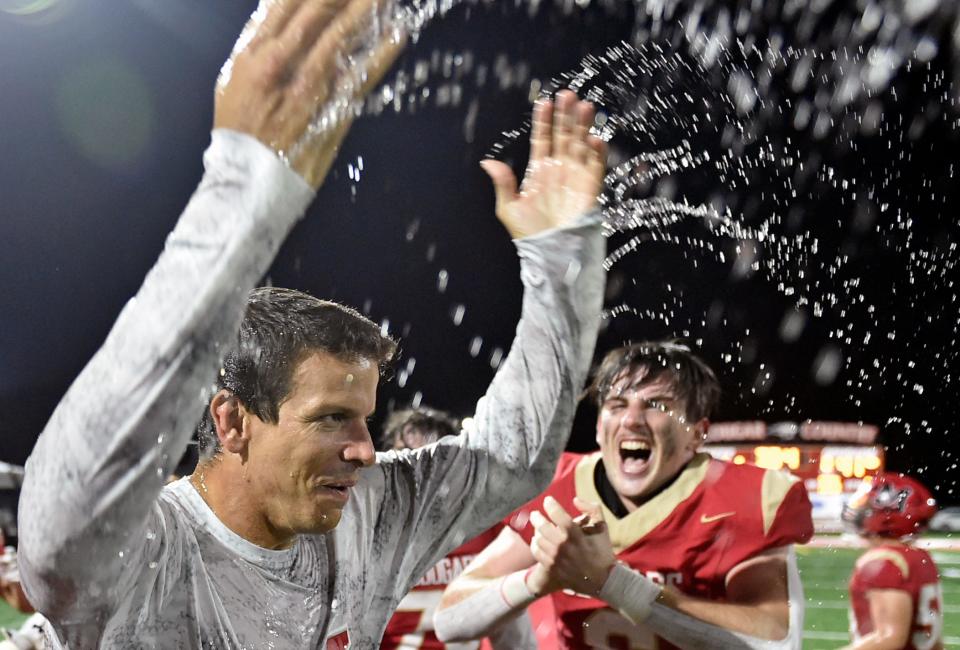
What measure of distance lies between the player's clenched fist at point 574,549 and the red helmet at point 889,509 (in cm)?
235

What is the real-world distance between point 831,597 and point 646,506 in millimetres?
12162

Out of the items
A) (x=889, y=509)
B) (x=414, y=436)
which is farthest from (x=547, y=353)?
(x=414, y=436)

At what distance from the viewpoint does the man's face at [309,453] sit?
1.93 meters

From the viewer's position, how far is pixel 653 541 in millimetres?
3828

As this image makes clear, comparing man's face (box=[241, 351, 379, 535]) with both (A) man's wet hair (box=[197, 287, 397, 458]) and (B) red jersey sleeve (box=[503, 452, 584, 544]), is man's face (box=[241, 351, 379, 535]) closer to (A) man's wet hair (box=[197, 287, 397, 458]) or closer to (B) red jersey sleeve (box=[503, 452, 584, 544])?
(A) man's wet hair (box=[197, 287, 397, 458])

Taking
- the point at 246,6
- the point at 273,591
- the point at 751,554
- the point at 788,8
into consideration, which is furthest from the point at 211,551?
the point at 246,6

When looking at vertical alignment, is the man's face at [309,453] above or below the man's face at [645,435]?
below

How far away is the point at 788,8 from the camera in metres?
12.4

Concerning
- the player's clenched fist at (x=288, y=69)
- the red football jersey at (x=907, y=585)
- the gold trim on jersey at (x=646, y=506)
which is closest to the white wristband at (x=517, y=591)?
the gold trim on jersey at (x=646, y=506)

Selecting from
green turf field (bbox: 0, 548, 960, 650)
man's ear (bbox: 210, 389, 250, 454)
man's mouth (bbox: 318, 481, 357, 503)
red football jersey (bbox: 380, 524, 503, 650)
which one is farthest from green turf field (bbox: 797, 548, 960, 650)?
man's ear (bbox: 210, 389, 250, 454)

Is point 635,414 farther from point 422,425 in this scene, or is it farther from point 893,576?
point 422,425

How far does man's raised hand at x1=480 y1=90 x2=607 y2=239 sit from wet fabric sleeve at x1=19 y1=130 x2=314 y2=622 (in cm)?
91

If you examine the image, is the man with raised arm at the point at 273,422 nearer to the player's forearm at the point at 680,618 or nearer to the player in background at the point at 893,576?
the player's forearm at the point at 680,618

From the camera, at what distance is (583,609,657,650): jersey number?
3613 mm
